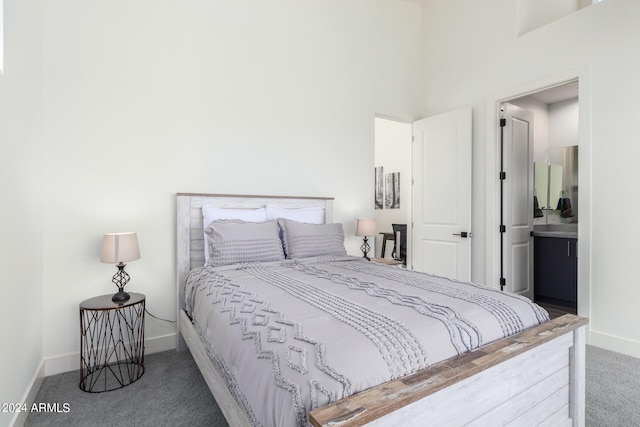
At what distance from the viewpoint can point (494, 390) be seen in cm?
126

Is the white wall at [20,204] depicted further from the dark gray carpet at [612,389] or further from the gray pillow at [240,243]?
the dark gray carpet at [612,389]

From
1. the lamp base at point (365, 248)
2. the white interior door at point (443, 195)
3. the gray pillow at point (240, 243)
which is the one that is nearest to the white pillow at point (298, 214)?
the gray pillow at point (240, 243)

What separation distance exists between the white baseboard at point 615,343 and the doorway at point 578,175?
20 centimetres

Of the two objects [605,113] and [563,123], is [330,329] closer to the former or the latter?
[605,113]

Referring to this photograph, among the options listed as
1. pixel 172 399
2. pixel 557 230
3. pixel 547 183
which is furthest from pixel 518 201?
pixel 172 399

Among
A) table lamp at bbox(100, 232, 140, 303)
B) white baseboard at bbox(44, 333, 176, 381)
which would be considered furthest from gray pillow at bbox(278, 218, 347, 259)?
white baseboard at bbox(44, 333, 176, 381)

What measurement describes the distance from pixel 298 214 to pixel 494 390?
222 centimetres

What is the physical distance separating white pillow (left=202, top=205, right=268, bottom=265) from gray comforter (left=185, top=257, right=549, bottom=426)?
72 centimetres

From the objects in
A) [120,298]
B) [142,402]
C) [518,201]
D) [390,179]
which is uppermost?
[390,179]

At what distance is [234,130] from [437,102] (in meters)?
2.60

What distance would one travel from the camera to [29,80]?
2.04 metres

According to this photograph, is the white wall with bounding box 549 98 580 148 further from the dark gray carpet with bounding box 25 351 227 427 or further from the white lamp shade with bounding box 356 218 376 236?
the dark gray carpet with bounding box 25 351 227 427

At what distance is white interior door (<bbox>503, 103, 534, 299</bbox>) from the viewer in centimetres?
362

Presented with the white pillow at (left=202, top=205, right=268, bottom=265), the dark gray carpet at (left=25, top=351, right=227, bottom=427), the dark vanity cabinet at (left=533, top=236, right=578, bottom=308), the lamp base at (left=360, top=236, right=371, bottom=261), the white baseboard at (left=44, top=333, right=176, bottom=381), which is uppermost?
the white pillow at (left=202, top=205, right=268, bottom=265)
